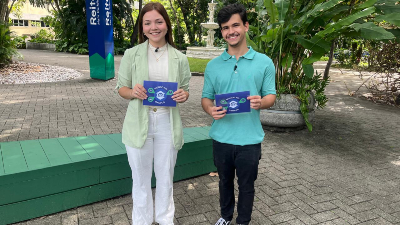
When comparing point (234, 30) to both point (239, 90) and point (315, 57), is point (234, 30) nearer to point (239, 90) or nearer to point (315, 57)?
point (239, 90)

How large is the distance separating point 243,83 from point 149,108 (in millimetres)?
762

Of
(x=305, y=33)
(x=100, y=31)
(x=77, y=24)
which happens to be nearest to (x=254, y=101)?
(x=305, y=33)

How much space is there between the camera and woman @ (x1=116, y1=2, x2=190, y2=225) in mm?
2375

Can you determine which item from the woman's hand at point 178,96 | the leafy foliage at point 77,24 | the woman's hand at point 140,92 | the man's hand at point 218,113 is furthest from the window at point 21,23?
the man's hand at point 218,113

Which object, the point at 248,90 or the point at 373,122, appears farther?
the point at 373,122

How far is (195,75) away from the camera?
14734mm

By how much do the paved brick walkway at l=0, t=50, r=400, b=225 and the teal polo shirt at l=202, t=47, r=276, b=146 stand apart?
106cm

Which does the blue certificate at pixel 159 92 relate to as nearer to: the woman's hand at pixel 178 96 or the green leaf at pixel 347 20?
the woman's hand at pixel 178 96

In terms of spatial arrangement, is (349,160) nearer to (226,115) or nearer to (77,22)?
(226,115)

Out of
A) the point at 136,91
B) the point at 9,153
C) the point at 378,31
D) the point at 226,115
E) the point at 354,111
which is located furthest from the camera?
the point at 354,111

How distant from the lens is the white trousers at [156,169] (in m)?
2.48

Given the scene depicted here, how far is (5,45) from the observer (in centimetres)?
1320

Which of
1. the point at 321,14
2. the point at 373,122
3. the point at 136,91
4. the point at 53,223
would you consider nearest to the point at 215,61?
the point at 136,91

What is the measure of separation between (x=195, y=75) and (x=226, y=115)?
1235 centimetres
